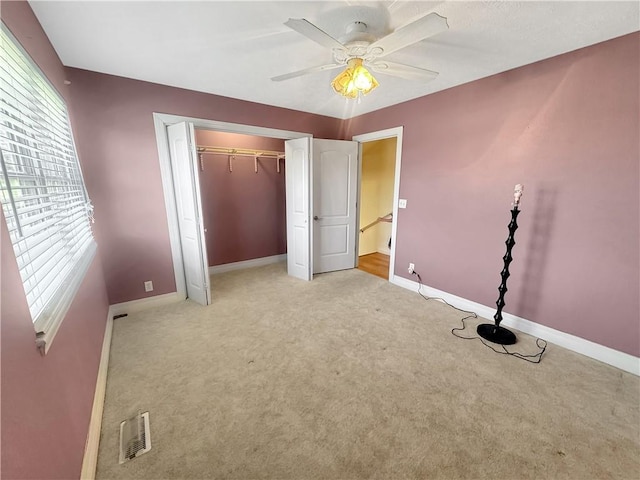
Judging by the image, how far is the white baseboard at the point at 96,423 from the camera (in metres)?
1.26

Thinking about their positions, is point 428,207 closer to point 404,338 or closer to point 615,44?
point 404,338

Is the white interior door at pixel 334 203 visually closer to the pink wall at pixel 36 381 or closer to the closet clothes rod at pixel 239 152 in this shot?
the closet clothes rod at pixel 239 152

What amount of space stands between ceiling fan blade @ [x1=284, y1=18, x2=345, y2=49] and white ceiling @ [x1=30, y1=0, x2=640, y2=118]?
230mm

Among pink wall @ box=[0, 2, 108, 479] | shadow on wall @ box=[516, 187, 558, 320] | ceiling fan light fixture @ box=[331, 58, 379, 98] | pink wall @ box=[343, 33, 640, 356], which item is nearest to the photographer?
pink wall @ box=[0, 2, 108, 479]

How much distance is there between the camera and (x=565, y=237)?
2.21m

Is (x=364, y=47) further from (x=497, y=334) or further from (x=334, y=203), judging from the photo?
(x=497, y=334)

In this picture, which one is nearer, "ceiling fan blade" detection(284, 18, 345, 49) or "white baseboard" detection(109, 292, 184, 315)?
"ceiling fan blade" detection(284, 18, 345, 49)

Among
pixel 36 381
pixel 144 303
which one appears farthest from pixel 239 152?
pixel 36 381

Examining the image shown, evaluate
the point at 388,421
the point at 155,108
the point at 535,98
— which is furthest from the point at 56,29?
the point at 535,98

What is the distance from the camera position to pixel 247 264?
4355 mm

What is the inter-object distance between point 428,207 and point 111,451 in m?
3.39

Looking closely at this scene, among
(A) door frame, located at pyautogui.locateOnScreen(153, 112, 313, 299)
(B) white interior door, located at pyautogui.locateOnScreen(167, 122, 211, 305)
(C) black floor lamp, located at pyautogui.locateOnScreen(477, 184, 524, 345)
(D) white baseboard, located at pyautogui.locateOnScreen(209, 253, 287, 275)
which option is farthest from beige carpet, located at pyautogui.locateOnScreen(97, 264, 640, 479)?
(D) white baseboard, located at pyautogui.locateOnScreen(209, 253, 287, 275)

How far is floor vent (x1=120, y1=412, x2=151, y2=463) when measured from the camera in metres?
1.39

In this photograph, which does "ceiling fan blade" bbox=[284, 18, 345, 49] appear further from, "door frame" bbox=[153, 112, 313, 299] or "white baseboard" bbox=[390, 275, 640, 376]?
"white baseboard" bbox=[390, 275, 640, 376]
